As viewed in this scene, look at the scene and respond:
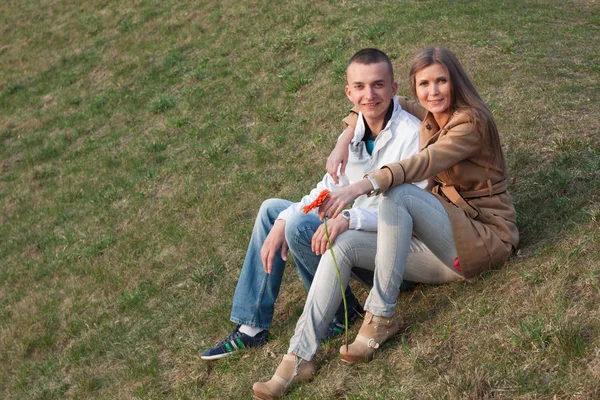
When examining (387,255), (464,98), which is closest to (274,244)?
(387,255)

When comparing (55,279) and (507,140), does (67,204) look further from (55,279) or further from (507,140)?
(507,140)

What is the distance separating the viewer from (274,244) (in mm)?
→ 4586

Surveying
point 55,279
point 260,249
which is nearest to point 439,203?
point 260,249

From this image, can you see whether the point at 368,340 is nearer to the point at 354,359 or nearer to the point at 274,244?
the point at 354,359

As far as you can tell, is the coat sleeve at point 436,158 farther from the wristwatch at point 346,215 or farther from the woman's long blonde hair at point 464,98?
the wristwatch at point 346,215

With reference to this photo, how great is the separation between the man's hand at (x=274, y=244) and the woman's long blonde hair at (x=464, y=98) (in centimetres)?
135

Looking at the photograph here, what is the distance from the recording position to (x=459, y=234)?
408 cm

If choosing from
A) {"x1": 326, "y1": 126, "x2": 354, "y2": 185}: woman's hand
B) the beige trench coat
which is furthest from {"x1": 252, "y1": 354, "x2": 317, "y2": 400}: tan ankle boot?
{"x1": 326, "y1": 126, "x2": 354, "y2": 185}: woman's hand

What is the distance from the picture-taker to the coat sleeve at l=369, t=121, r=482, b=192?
3979mm

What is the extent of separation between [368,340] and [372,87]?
1684 mm

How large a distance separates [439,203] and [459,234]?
0.71 feet

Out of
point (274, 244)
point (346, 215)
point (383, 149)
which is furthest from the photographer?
point (383, 149)

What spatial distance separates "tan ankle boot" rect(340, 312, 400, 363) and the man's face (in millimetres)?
1413

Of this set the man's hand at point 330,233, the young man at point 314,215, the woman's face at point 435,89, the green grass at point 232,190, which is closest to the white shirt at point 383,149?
the young man at point 314,215
